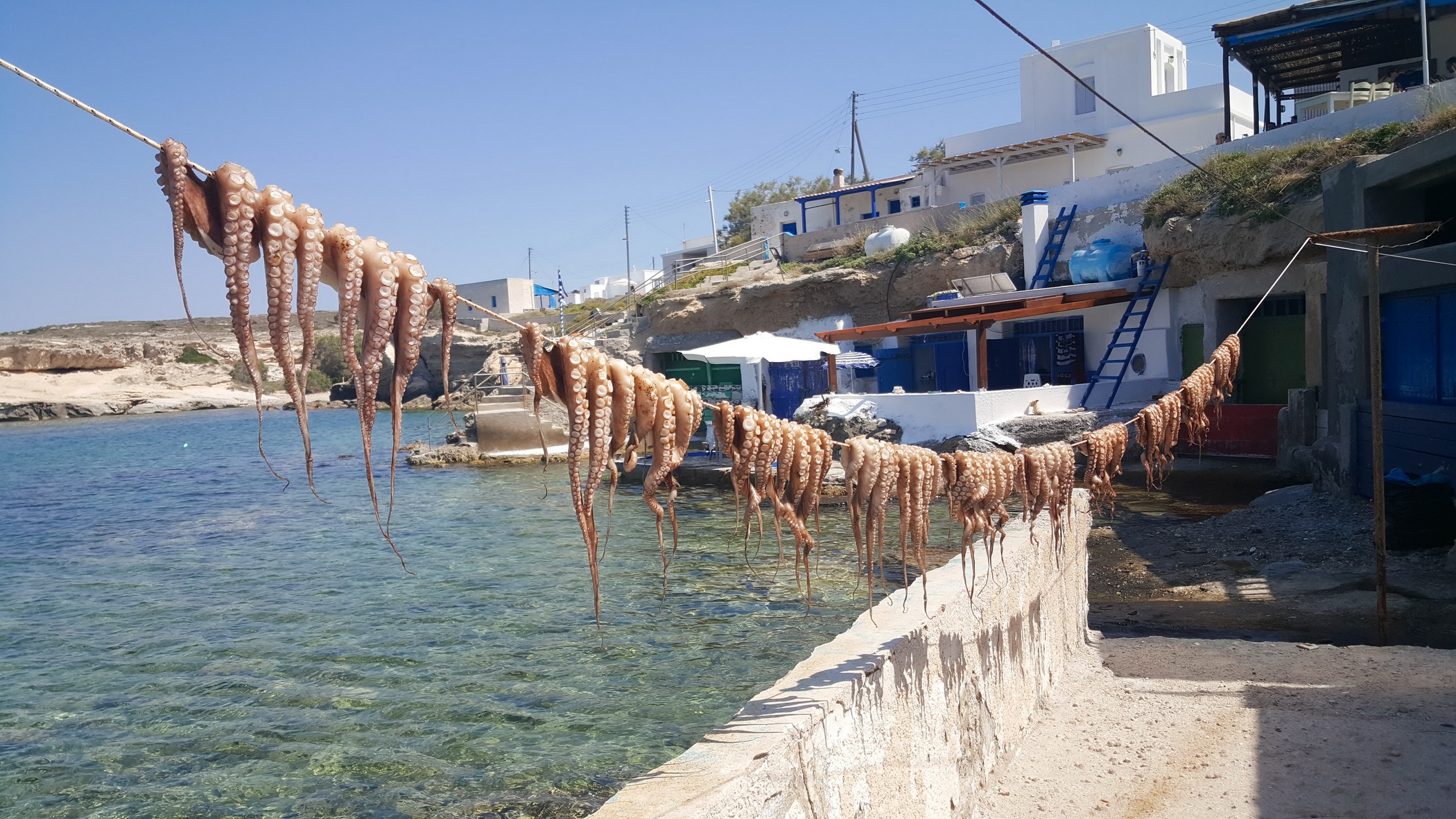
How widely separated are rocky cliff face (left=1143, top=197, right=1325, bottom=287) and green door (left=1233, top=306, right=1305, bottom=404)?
56.8 inches

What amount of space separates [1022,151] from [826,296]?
9.87 meters

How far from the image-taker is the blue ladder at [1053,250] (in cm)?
2831

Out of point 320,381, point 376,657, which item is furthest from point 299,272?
point 320,381

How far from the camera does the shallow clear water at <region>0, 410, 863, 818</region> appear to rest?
8.48 m

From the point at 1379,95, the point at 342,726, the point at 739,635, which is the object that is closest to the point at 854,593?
the point at 739,635

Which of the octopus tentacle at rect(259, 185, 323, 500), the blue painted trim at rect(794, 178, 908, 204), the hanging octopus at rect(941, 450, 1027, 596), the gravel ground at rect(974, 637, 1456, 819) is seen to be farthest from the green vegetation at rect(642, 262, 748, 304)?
the octopus tentacle at rect(259, 185, 323, 500)

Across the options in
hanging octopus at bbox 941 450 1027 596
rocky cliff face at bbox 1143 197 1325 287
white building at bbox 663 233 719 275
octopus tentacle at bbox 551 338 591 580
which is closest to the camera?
octopus tentacle at bbox 551 338 591 580

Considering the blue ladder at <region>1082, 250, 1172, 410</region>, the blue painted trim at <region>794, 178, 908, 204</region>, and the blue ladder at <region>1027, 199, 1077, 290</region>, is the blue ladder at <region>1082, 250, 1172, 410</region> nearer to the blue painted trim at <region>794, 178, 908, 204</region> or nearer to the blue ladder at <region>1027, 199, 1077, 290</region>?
the blue ladder at <region>1027, 199, 1077, 290</region>

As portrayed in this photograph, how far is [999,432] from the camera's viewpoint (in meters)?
22.4

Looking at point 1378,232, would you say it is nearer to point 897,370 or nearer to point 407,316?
point 407,316

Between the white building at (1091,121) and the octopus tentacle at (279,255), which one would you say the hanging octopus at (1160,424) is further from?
the white building at (1091,121)

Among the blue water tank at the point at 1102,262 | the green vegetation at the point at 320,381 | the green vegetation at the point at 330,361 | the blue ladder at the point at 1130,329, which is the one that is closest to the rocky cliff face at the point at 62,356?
the green vegetation at the point at 330,361

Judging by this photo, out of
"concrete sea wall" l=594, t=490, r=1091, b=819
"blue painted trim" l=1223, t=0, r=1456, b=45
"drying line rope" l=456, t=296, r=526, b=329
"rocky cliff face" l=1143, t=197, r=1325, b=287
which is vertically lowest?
"concrete sea wall" l=594, t=490, r=1091, b=819

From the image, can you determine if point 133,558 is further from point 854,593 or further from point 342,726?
point 854,593
